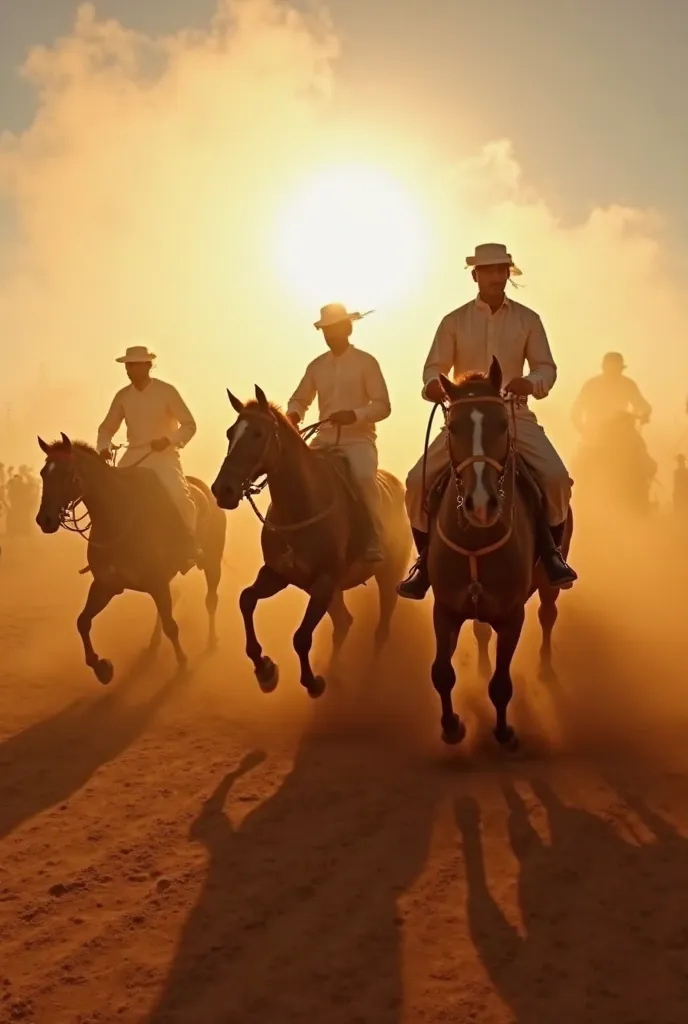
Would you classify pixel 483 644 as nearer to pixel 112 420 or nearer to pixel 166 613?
pixel 166 613

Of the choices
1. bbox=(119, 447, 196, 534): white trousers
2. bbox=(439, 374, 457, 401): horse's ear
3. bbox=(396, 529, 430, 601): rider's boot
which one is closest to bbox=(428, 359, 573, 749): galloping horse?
bbox=(439, 374, 457, 401): horse's ear

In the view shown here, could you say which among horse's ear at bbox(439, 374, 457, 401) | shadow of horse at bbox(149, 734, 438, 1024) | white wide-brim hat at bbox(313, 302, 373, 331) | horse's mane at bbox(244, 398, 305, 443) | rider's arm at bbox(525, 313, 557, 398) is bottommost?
shadow of horse at bbox(149, 734, 438, 1024)

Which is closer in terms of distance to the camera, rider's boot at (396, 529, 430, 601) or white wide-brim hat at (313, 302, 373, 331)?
rider's boot at (396, 529, 430, 601)

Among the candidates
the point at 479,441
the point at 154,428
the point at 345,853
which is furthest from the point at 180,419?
the point at 345,853

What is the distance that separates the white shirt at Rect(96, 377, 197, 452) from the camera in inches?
434

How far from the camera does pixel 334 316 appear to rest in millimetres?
9398

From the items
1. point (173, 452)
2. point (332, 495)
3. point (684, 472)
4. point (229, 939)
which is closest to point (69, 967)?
point (229, 939)

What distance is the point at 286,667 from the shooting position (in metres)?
10.6

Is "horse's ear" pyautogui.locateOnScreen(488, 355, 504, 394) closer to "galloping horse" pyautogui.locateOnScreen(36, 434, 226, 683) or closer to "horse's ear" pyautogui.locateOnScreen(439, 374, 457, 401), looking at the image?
"horse's ear" pyautogui.locateOnScreen(439, 374, 457, 401)

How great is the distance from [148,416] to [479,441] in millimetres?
6703

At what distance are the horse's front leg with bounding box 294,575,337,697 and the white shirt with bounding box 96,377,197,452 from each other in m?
3.94

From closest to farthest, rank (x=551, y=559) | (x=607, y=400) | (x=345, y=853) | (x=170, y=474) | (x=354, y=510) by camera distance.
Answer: (x=345, y=853), (x=551, y=559), (x=354, y=510), (x=170, y=474), (x=607, y=400)

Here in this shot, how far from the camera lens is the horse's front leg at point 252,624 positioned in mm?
7996

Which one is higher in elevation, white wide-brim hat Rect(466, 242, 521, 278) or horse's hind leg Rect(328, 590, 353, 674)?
white wide-brim hat Rect(466, 242, 521, 278)
